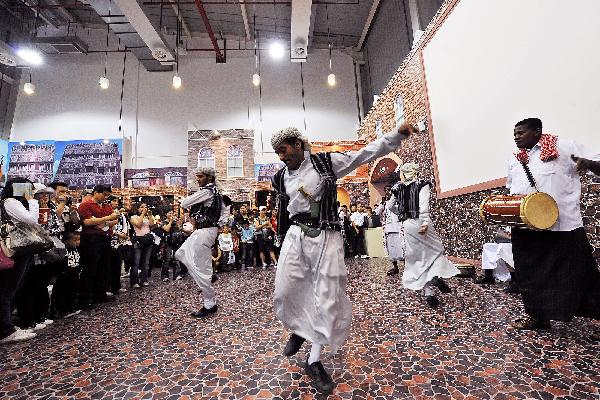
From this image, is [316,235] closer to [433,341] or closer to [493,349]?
[433,341]

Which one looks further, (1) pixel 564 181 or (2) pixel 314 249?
(1) pixel 564 181

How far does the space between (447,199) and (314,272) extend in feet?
15.8

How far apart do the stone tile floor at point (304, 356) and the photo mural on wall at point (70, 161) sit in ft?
39.0

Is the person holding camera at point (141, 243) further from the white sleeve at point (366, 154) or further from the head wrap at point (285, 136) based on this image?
the white sleeve at point (366, 154)

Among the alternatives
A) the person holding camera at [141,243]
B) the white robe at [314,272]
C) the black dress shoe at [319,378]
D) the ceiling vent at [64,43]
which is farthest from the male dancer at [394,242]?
the ceiling vent at [64,43]

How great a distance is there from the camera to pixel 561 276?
220cm

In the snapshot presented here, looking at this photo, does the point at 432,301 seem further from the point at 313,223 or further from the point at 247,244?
the point at 247,244

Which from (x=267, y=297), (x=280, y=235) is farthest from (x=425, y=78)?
(x=280, y=235)

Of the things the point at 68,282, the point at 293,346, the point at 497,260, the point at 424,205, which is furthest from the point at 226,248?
the point at 293,346

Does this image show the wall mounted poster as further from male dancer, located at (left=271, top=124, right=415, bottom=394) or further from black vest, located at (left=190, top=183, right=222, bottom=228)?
male dancer, located at (left=271, top=124, right=415, bottom=394)

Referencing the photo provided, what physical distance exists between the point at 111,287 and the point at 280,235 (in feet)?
13.3

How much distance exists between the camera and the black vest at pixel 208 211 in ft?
11.2

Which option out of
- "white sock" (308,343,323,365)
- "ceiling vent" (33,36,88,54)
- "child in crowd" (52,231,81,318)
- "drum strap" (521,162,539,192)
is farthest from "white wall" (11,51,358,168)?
"white sock" (308,343,323,365)

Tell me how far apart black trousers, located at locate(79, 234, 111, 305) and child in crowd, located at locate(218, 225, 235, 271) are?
10.1 feet
